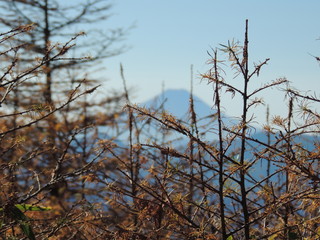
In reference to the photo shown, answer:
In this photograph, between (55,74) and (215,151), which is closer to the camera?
(215,151)

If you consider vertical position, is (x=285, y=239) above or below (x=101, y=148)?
below

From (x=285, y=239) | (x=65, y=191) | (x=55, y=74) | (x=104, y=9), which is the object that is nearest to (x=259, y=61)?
(x=285, y=239)

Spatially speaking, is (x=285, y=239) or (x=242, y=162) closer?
(x=242, y=162)

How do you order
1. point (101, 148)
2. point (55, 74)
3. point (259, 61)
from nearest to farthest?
point (259, 61)
point (101, 148)
point (55, 74)

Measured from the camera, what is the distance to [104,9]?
730 inches

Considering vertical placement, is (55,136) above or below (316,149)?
above

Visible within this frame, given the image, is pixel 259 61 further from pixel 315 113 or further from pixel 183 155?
pixel 183 155

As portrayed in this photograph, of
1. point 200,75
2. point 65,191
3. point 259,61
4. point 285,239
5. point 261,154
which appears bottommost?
point 285,239

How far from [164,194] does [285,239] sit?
2.34 ft

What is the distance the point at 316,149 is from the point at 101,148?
1.15m

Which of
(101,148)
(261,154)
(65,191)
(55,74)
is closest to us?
(261,154)

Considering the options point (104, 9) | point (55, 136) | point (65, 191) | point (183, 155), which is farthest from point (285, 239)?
point (104, 9)

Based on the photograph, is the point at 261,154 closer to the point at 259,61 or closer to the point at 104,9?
the point at 259,61

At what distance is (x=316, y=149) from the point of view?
2.17 meters
